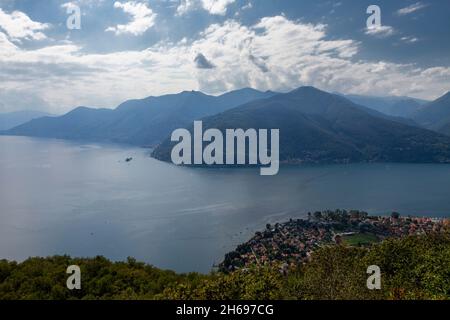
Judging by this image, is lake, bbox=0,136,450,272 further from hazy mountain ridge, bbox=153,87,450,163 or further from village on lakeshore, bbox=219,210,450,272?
hazy mountain ridge, bbox=153,87,450,163

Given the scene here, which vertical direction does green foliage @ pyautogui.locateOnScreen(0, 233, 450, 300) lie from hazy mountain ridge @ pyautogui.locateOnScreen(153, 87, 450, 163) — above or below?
below

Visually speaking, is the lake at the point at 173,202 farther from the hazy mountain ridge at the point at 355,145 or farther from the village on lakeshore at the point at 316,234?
the hazy mountain ridge at the point at 355,145

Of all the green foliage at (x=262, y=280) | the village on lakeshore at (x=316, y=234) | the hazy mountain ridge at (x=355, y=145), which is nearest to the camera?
the green foliage at (x=262, y=280)

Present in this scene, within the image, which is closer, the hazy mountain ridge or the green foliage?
the green foliage

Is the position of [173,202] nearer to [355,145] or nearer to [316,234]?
[316,234]

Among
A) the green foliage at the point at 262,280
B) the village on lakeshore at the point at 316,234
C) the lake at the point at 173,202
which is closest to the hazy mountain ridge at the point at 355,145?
the lake at the point at 173,202

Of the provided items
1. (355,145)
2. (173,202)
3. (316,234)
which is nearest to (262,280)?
(316,234)

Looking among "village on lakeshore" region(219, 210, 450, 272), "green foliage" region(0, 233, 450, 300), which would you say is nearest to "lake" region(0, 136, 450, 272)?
"village on lakeshore" region(219, 210, 450, 272)

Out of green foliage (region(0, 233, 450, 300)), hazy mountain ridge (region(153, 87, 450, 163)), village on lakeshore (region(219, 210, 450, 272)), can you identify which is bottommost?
village on lakeshore (region(219, 210, 450, 272))
